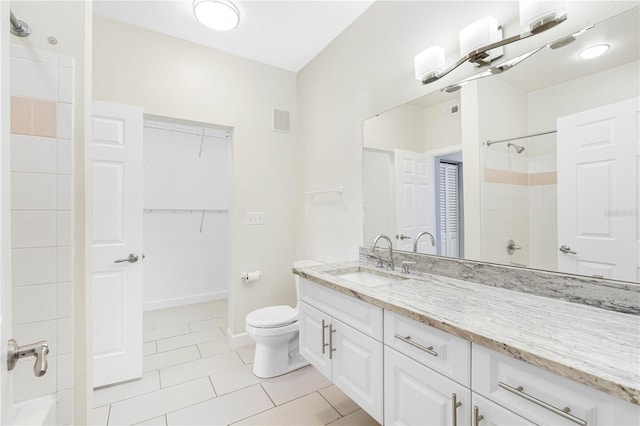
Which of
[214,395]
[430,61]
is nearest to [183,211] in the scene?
[214,395]

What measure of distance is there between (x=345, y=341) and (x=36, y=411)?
4.13 ft

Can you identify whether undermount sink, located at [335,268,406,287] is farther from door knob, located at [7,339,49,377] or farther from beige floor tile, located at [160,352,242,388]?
door knob, located at [7,339,49,377]

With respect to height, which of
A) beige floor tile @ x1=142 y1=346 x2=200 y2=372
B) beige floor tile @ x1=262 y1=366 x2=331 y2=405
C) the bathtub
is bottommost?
beige floor tile @ x1=262 y1=366 x2=331 y2=405

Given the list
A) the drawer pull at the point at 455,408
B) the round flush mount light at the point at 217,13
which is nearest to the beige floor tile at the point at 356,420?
the drawer pull at the point at 455,408

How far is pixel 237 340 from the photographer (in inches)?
104

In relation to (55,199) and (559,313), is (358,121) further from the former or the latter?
(55,199)

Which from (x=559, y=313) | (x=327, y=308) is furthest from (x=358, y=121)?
(x=559, y=313)

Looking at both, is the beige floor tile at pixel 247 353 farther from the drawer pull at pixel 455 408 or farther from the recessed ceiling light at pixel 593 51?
the recessed ceiling light at pixel 593 51

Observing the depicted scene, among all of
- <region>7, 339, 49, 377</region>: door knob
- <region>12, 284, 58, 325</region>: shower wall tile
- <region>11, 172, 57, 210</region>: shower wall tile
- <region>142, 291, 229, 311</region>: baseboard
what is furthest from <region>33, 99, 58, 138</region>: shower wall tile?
<region>142, 291, 229, 311</region>: baseboard

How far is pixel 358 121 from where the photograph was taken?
7.35 ft

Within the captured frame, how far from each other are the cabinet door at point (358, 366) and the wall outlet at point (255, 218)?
1482 mm

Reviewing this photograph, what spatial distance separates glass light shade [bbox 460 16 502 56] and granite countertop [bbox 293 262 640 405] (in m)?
1.16

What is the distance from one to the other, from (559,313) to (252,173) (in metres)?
2.40

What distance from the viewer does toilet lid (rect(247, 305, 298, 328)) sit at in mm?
2102
